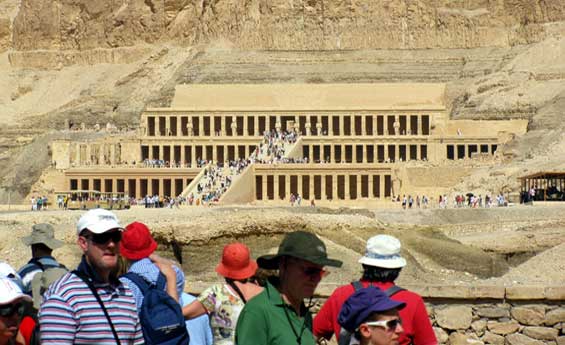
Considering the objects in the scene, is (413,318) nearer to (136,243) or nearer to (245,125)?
(136,243)

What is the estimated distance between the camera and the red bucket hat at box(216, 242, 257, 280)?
13562 millimetres

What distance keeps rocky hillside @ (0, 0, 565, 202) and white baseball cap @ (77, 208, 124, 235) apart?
88760 millimetres

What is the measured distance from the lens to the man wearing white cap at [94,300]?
450 inches

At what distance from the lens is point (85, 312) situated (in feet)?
37.9

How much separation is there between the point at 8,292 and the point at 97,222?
1063 millimetres

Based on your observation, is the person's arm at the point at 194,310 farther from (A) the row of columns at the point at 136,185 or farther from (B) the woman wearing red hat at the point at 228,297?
(A) the row of columns at the point at 136,185

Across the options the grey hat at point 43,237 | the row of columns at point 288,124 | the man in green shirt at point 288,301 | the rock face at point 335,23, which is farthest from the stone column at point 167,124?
the man in green shirt at point 288,301

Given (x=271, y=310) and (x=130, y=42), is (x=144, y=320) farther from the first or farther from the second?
(x=130, y=42)

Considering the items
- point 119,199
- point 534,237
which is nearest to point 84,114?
point 119,199

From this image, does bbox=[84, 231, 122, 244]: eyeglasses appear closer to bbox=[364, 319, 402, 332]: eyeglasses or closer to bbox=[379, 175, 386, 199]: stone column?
A: bbox=[364, 319, 402, 332]: eyeglasses

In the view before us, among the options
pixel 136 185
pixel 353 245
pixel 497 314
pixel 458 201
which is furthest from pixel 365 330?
pixel 136 185

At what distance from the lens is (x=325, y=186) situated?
9256 cm

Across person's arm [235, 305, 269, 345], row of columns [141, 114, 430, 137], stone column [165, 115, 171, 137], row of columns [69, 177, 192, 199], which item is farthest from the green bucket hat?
stone column [165, 115, 171, 137]

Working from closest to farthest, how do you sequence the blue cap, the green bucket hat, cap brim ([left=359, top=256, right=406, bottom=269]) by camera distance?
1. the blue cap
2. the green bucket hat
3. cap brim ([left=359, top=256, right=406, bottom=269])
